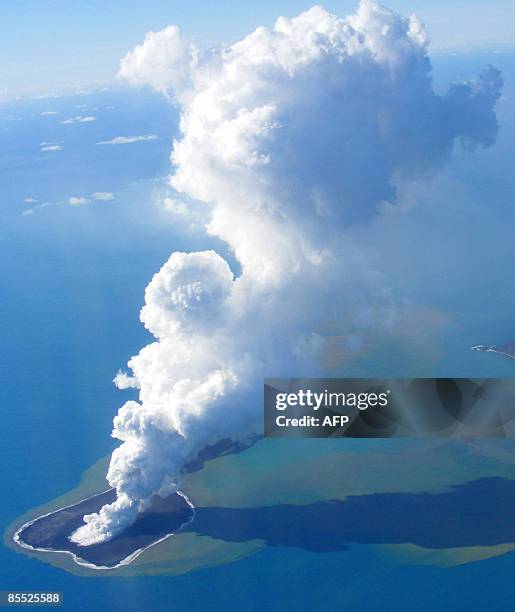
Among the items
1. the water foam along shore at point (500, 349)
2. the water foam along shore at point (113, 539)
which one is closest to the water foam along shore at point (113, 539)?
the water foam along shore at point (113, 539)

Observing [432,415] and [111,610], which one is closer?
[111,610]

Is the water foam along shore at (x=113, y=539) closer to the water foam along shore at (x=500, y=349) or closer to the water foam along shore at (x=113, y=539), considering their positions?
the water foam along shore at (x=113, y=539)

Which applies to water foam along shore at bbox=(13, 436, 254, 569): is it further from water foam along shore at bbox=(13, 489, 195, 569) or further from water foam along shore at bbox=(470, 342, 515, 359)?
water foam along shore at bbox=(470, 342, 515, 359)

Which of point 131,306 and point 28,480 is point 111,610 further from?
point 131,306

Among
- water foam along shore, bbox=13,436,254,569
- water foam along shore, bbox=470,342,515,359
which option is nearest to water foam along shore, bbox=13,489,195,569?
water foam along shore, bbox=13,436,254,569

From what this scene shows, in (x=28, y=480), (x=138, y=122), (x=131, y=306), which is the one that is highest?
(x=138, y=122)

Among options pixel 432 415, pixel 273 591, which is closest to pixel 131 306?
pixel 432 415

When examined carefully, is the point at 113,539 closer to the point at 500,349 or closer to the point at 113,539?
the point at 113,539
